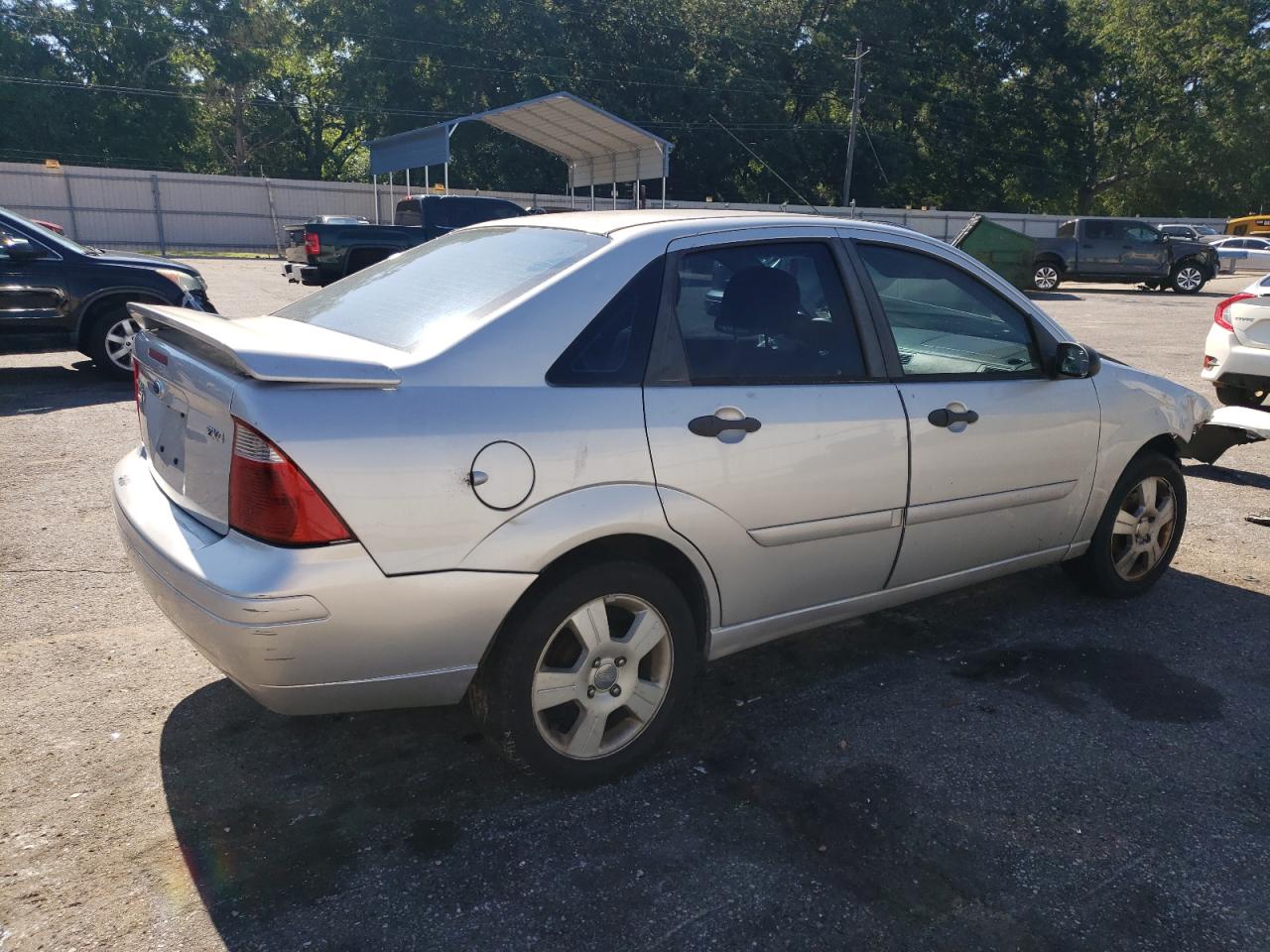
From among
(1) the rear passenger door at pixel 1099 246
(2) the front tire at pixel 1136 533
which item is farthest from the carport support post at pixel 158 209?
(2) the front tire at pixel 1136 533

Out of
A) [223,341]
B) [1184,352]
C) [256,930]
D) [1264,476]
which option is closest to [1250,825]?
[256,930]

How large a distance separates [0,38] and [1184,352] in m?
43.8

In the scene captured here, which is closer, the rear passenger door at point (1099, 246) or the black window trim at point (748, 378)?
the black window trim at point (748, 378)

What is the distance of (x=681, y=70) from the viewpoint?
147 ft

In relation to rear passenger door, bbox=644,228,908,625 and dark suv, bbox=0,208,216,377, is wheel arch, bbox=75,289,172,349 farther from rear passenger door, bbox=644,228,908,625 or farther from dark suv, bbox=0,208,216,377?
rear passenger door, bbox=644,228,908,625

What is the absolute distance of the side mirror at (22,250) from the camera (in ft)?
27.3

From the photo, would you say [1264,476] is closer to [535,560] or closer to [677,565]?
[677,565]

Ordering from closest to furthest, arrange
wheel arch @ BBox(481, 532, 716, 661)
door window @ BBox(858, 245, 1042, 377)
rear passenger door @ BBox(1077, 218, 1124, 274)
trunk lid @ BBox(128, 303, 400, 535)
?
trunk lid @ BBox(128, 303, 400, 535) → wheel arch @ BBox(481, 532, 716, 661) → door window @ BBox(858, 245, 1042, 377) → rear passenger door @ BBox(1077, 218, 1124, 274)

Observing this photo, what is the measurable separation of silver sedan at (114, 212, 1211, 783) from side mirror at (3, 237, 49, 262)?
627 centimetres

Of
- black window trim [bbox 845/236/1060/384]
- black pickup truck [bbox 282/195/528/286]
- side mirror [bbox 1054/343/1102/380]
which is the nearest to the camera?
black window trim [bbox 845/236/1060/384]

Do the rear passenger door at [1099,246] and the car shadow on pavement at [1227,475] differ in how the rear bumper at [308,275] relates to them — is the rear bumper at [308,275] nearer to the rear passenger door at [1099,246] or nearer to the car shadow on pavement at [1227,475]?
the car shadow on pavement at [1227,475]

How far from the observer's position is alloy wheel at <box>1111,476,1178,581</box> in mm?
4457

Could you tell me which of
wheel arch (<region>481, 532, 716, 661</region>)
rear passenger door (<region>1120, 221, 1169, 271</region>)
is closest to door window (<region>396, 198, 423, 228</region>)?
wheel arch (<region>481, 532, 716, 661</region>)

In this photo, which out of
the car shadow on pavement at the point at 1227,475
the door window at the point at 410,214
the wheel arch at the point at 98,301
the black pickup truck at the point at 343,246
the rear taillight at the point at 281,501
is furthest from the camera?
the door window at the point at 410,214
